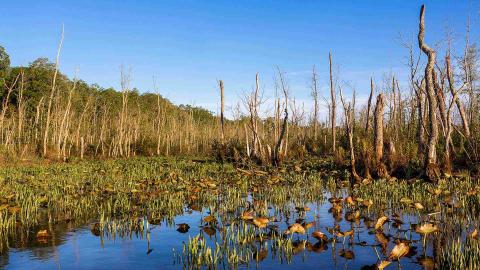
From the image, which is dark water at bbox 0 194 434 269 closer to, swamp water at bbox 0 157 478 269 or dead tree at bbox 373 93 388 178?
swamp water at bbox 0 157 478 269

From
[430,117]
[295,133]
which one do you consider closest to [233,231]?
[430,117]

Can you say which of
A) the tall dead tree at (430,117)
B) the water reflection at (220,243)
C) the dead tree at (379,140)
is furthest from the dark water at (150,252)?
the dead tree at (379,140)

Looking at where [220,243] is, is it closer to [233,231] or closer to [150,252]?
[233,231]

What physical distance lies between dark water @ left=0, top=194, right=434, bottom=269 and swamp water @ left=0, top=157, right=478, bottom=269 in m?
0.01

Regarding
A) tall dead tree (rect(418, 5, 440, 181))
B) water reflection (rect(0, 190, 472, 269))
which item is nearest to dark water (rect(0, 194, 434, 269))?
water reflection (rect(0, 190, 472, 269))

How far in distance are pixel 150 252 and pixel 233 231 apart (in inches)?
59.9

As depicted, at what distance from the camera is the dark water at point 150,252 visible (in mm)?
5227

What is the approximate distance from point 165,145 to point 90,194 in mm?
23913

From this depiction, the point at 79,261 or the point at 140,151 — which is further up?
the point at 140,151

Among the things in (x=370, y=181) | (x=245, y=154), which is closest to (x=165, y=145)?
(x=245, y=154)

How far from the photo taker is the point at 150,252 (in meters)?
5.82

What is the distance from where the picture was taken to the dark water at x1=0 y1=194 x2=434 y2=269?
5.23m

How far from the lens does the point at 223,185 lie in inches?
507

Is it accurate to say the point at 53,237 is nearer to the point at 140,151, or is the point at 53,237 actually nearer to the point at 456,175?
the point at 456,175
